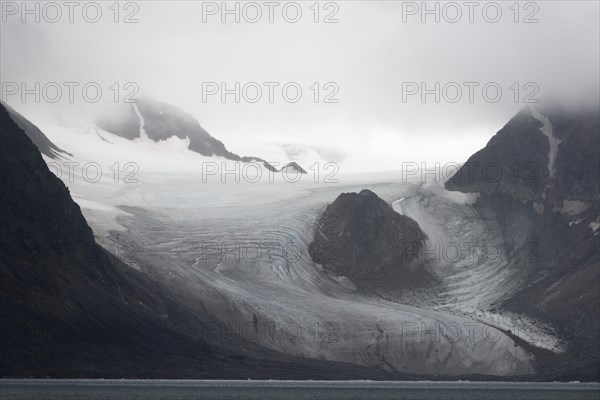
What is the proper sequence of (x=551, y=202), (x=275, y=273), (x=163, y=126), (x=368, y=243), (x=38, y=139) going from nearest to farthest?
(x=275, y=273) < (x=368, y=243) < (x=551, y=202) < (x=38, y=139) < (x=163, y=126)

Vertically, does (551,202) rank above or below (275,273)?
above

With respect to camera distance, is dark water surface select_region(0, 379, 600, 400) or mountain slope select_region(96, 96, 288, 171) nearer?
dark water surface select_region(0, 379, 600, 400)

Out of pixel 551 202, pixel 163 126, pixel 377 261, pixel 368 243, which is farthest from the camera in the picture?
pixel 163 126

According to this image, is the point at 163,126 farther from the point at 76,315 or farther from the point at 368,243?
the point at 76,315

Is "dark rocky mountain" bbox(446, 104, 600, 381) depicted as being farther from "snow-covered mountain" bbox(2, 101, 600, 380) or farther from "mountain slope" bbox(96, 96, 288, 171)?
"mountain slope" bbox(96, 96, 288, 171)

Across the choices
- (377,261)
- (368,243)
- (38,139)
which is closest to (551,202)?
(368,243)

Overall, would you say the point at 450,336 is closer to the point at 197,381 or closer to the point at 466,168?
the point at 197,381

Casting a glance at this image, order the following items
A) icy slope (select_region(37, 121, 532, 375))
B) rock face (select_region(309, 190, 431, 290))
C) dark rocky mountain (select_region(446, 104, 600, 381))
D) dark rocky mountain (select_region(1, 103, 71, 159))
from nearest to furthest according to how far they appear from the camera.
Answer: icy slope (select_region(37, 121, 532, 375)), dark rocky mountain (select_region(446, 104, 600, 381)), rock face (select_region(309, 190, 431, 290)), dark rocky mountain (select_region(1, 103, 71, 159))

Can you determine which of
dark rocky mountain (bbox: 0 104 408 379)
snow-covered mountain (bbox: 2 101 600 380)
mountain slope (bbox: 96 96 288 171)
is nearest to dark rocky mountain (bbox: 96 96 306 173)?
mountain slope (bbox: 96 96 288 171)
